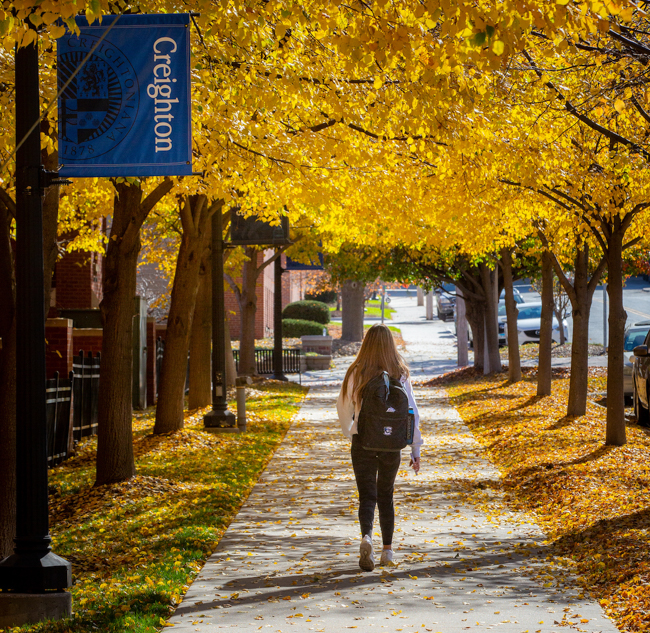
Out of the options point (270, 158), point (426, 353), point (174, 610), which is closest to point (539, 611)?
point (174, 610)

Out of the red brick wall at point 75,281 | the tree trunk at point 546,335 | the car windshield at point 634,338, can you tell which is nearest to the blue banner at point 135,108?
the tree trunk at point 546,335

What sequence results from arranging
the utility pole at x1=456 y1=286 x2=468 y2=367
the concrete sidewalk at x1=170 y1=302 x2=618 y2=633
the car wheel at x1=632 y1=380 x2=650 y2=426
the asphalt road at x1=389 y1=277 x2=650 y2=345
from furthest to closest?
1. the asphalt road at x1=389 y1=277 x2=650 y2=345
2. the utility pole at x1=456 y1=286 x2=468 y2=367
3. the car wheel at x1=632 y1=380 x2=650 y2=426
4. the concrete sidewalk at x1=170 y1=302 x2=618 y2=633

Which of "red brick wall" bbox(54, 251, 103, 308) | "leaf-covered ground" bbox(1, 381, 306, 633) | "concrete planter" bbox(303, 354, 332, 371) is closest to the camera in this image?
"leaf-covered ground" bbox(1, 381, 306, 633)

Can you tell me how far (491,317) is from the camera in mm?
23000

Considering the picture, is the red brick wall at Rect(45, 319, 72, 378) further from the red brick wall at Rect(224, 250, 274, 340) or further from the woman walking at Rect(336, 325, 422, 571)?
the red brick wall at Rect(224, 250, 274, 340)

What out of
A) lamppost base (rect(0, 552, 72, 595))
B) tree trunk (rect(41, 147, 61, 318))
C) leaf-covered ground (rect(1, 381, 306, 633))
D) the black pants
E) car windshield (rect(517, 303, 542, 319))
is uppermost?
tree trunk (rect(41, 147, 61, 318))

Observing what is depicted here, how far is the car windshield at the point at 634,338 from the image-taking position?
1966 cm

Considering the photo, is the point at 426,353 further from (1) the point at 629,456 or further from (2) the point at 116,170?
(2) the point at 116,170

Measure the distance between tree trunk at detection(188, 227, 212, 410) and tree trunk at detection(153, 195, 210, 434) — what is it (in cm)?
270

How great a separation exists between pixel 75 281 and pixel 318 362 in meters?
12.9

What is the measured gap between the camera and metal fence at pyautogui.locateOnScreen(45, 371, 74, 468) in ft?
36.0

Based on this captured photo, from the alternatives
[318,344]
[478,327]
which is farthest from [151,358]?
[318,344]

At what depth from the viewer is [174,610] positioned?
528cm

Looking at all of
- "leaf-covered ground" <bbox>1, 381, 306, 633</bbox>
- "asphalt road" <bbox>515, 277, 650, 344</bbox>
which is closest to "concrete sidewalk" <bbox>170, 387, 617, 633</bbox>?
"leaf-covered ground" <bbox>1, 381, 306, 633</bbox>
